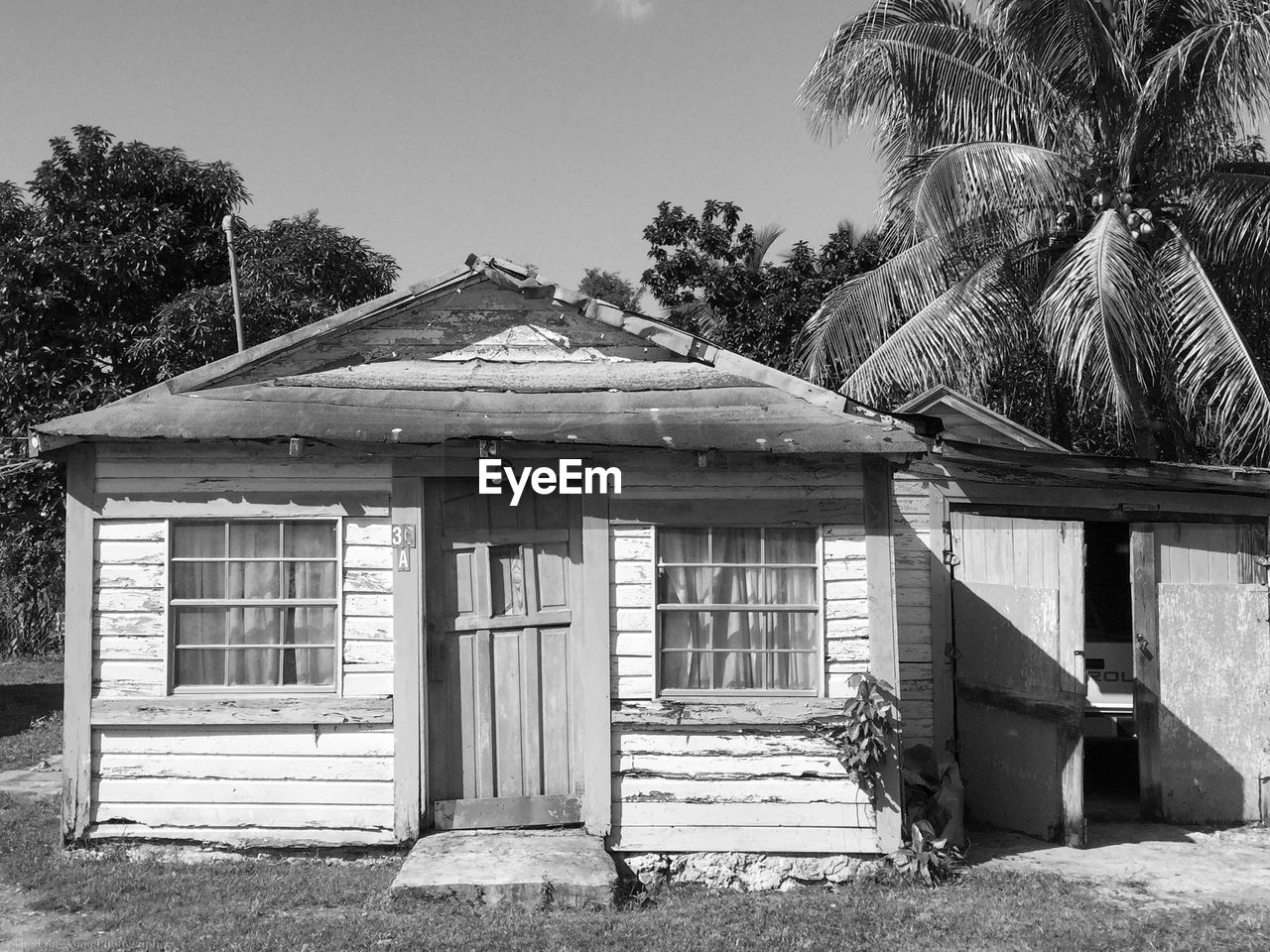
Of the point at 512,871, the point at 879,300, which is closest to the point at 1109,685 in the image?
the point at 879,300

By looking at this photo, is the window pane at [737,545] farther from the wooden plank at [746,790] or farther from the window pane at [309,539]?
the window pane at [309,539]

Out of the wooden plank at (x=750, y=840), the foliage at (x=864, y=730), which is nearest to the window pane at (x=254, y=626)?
the wooden plank at (x=750, y=840)

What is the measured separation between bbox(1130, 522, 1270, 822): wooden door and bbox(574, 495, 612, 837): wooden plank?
166 inches

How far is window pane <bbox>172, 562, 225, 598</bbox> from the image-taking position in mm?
6969

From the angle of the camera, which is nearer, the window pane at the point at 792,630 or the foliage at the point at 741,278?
the window pane at the point at 792,630

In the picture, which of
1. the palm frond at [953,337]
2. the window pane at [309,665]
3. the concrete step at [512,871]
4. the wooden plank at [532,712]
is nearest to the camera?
the concrete step at [512,871]

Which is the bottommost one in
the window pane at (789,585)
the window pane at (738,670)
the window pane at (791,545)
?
the window pane at (738,670)

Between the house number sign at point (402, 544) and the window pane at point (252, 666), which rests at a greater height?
the house number sign at point (402, 544)

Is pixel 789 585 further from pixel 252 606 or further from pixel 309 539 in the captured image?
pixel 252 606

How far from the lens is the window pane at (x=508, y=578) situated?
7082 millimetres

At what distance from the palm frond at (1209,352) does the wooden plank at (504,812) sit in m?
8.28

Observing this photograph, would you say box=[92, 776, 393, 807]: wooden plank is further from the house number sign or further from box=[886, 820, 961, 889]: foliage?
box=[886, 820, 961, 889]: foliage

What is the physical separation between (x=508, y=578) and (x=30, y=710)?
935 cm

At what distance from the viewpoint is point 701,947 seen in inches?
223
